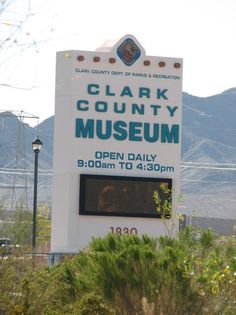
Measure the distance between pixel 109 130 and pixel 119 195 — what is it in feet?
4.21

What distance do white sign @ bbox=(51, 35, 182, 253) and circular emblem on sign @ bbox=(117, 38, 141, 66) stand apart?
2 cm

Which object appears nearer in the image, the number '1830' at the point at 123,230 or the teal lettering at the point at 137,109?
the number '1830' at the point at 123,230

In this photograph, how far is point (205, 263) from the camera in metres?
14.5

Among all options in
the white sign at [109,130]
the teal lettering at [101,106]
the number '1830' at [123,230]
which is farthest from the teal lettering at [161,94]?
the number '1830' at [123,230]

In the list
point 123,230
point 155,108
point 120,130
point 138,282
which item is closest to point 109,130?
point 120,130

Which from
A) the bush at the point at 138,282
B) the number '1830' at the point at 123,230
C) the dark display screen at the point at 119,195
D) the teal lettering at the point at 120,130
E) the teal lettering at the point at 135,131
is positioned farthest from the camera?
the teal lettering at the point at 135,131

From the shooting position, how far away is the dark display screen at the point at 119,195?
22.2 meters

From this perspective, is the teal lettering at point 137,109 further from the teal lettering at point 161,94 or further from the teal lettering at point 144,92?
the teal lettering at point 161,94

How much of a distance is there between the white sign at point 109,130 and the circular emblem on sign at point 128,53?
0.02 meters

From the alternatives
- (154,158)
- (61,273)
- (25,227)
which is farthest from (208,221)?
(61,273)

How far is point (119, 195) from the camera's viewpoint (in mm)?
22281

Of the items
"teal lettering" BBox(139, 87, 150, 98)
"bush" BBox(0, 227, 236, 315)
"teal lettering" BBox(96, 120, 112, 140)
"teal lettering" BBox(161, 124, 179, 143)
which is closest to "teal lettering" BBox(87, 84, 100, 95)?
"teal lettering" BBox(96, 120, 112, 140)

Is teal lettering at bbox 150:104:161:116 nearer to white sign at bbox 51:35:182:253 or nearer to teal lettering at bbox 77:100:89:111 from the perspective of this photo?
white sign at bbox 51:35:182:253

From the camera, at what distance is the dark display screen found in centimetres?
2225
